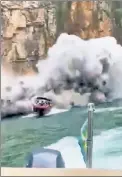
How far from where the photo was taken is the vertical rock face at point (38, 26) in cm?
257

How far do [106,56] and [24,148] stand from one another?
961mm

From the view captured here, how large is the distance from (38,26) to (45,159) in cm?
103

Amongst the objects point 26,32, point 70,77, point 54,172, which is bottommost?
point 54,172

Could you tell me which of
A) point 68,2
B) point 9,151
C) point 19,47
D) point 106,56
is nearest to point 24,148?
point 9,151

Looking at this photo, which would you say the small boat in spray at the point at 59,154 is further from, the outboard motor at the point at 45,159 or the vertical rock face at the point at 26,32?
the vertical rock face at the point at 26,32

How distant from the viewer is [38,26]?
2.59 m

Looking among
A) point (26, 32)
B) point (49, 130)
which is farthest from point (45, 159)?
point (26, 32)

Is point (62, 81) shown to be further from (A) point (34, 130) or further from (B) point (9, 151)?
(B) point (9, 151)

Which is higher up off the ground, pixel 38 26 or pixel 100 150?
pixel 38 26

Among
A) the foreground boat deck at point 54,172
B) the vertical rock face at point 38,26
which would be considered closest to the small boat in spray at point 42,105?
the vertical rock face at point 38,26

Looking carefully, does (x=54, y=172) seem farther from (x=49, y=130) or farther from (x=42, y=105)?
(x=42, y=105)

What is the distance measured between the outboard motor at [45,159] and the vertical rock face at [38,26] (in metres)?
0.64

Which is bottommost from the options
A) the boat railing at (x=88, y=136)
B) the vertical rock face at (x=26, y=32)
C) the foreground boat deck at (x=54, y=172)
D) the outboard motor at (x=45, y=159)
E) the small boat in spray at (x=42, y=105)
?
the foreground boat deck at (x=54, y=172)

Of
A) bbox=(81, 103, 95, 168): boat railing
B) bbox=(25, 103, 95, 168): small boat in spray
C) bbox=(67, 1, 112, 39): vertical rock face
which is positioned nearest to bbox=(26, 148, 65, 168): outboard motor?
bbox=(25, 103, 95, 168): small boat in spray
